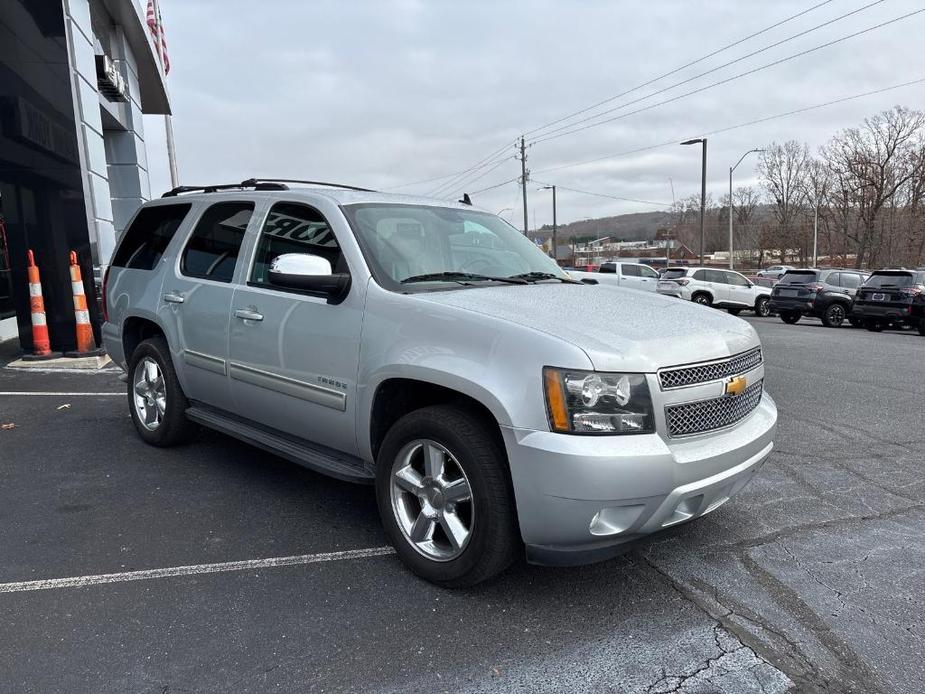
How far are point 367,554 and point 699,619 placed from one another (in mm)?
1593

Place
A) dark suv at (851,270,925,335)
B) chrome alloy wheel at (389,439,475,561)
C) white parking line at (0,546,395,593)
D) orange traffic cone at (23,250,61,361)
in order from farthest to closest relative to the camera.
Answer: dark suv at (851,270,925,335) < orange traffic cone at (23,250,61,361) < white parking line at (0,546,395,593) < chrome alloy wheel at (389,439,475,561)

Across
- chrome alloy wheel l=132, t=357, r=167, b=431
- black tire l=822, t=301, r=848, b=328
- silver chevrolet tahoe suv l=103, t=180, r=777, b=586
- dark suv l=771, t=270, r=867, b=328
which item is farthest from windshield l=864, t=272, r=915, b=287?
Answer: chrome alloy wheel l=132, t=357, r=167, b=431

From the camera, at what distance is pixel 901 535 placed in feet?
12.1

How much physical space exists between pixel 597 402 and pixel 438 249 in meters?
1.59

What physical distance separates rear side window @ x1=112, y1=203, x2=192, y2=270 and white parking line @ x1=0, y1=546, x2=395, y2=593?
8.65ft

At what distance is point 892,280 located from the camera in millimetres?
16859

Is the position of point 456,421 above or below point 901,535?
above

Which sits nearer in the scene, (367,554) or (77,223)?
(367,554)

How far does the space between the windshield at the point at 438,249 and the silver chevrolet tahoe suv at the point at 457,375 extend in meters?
0.01

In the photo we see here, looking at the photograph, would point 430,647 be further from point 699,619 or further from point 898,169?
point 898,169

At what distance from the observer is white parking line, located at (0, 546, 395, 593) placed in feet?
10.2

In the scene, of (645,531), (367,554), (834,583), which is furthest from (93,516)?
(834,583)

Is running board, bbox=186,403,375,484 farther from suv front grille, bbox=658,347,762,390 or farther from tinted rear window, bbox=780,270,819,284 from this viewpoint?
tinted rear window, bbox=780,270,819,284

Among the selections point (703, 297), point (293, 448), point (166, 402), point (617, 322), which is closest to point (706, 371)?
point (617, 322)
